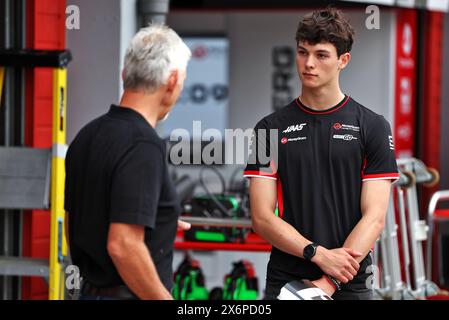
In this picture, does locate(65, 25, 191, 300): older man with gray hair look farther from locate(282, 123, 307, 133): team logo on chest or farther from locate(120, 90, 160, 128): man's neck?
locate(282, 123, 307, 133): team logo on chest

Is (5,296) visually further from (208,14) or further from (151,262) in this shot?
(208,14)

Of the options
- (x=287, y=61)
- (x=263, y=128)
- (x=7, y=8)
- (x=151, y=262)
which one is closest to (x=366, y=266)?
(x=263, y=128)

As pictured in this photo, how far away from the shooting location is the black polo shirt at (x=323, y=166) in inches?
→ 118

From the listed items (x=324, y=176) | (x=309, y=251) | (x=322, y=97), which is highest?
(x=322, y=97)

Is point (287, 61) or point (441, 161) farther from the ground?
point (287, 61)

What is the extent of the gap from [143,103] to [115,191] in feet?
0.84

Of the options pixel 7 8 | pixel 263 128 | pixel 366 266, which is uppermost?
pixel 7 8

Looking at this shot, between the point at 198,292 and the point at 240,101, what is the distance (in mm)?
3731

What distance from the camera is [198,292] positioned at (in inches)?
211

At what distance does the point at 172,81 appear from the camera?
A: 2.45 metres

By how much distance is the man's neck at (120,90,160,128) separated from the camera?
2439mm

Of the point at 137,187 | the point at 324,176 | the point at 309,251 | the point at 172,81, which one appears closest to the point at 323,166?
the point at 324,176

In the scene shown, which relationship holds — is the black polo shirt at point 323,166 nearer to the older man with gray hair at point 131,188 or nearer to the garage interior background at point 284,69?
the older man with gray hair at point 131,188

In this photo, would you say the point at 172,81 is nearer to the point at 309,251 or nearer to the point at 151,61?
the point at 151,61
